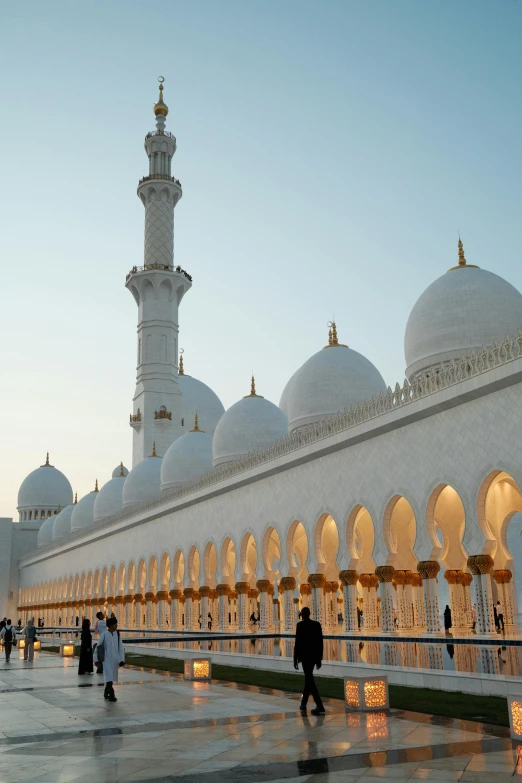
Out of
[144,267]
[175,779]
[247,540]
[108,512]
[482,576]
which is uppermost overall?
[144,267]

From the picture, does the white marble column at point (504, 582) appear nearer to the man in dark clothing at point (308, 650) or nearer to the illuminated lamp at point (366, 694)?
the illuminated lamp at point (366, 694)

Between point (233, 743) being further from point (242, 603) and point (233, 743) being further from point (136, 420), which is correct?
point (136, 420)

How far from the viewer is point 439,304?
15.2 metres

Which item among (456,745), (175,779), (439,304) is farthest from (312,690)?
(439,304)

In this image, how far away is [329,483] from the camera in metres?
16.4

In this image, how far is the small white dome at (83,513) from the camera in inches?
1496

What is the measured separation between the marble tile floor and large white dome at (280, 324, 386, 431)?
37.4ft

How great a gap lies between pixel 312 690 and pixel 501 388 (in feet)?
21.4

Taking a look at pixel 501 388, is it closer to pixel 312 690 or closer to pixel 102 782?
pixel 312 690

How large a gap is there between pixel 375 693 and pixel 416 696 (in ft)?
4.27

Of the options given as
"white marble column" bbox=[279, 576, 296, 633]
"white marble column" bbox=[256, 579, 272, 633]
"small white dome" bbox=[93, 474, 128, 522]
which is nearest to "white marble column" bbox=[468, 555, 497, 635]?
"white marble column" bbox=[279, 576, 296, 633]

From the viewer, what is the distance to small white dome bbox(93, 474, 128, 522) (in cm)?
3419

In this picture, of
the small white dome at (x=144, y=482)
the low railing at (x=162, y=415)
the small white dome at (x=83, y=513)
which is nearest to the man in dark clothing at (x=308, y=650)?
the small white dome at (x=144, y=482)

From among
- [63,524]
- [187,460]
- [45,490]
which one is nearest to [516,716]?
[187,460]
